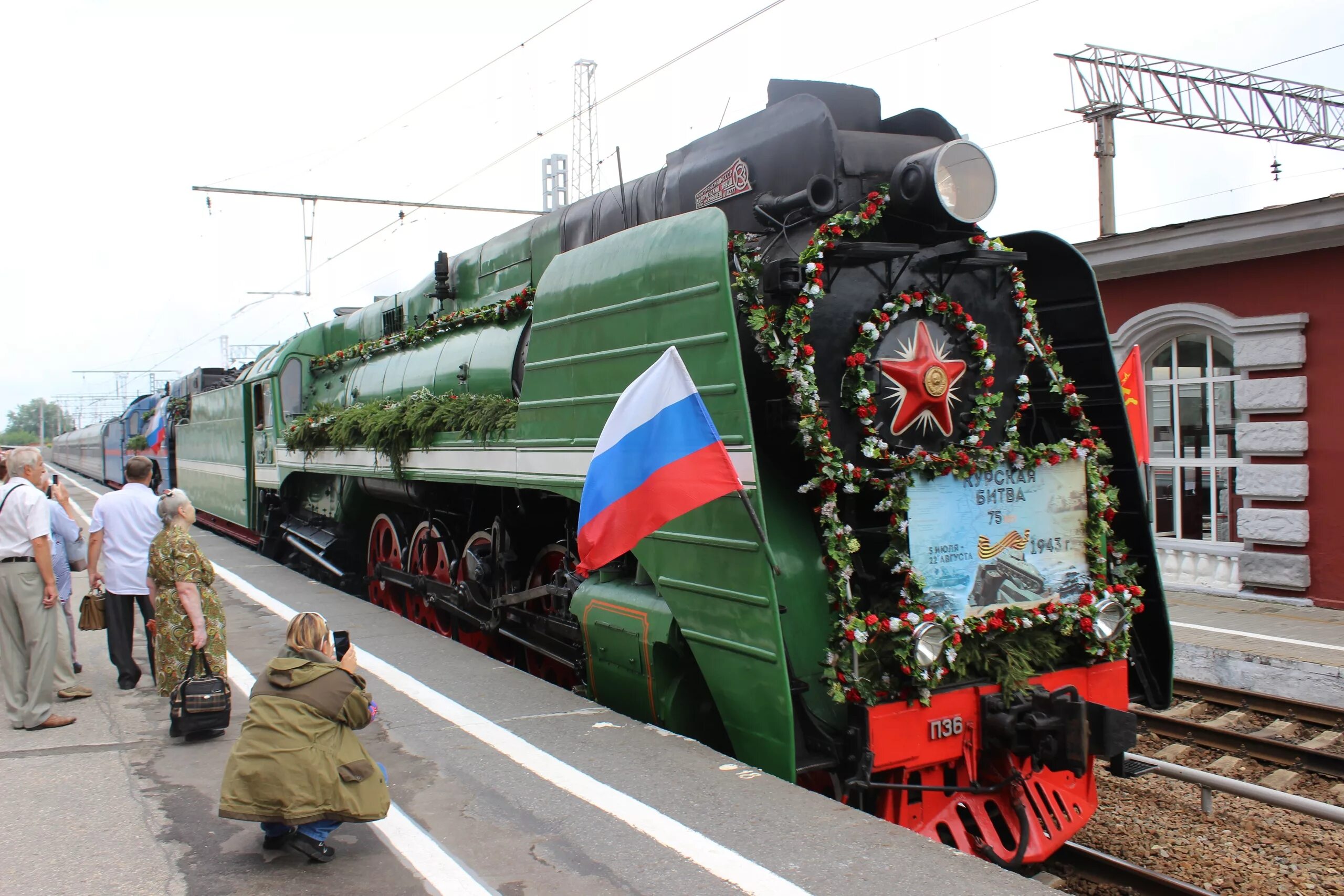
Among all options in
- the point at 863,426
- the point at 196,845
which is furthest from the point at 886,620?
the point at 196,845

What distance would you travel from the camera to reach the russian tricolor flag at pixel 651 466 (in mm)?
4027

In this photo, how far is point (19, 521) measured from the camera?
209 inches

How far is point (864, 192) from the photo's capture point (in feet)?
15.5

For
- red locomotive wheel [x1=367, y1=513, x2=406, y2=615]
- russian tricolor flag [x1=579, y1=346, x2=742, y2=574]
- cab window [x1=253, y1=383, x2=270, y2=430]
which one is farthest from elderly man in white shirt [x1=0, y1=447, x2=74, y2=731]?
cab window [x1=253, y1=383, x2=270, y2=430]

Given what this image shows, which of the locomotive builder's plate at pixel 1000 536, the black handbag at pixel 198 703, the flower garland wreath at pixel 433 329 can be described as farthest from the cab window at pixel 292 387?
the locomotive builder's plate at pixel 1000 536

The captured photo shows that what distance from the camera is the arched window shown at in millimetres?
10711

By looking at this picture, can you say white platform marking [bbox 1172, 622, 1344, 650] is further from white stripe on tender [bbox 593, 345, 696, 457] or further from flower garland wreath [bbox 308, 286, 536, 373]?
white stripe on tender [bbox 593, 345, 696, 457]

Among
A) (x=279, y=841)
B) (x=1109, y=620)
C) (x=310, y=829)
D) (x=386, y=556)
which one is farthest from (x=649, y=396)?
(x=386, y=556)

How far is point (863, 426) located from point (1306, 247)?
7575mm

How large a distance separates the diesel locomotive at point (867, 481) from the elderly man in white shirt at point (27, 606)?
2598 mm

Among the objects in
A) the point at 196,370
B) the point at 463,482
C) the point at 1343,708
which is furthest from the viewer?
the point at 196,370

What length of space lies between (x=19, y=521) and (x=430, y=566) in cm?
360

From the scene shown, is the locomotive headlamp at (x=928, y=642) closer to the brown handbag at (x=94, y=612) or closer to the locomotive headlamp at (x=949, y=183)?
the locomotive headlamp at (x=949, y=183)

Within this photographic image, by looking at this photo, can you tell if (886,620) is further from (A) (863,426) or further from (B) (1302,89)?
(B) (1302,89)
